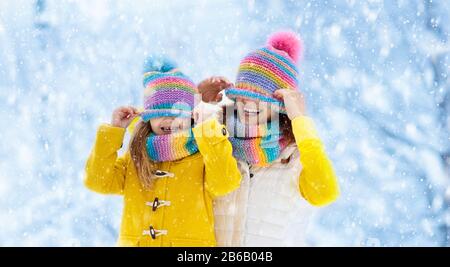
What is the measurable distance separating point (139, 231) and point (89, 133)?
304 cm

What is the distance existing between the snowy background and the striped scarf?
2690mm

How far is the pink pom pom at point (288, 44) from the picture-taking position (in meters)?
2.97

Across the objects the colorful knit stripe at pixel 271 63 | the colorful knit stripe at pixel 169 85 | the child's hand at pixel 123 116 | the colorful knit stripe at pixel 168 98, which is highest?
the colorful knit stripe at pixel 271 63

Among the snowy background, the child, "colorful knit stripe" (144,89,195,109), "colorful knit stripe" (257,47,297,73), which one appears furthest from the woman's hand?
the snowy background

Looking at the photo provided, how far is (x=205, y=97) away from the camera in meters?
3.04

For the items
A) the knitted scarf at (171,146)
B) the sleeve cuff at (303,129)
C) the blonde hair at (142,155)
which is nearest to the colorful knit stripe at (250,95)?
the sleeve cuff at (303,129)

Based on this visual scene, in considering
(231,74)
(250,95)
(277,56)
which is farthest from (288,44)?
(231,74)

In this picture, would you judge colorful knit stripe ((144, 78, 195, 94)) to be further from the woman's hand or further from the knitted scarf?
the woman's hand

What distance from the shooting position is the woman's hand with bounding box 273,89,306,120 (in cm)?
275

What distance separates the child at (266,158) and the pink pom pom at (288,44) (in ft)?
A: 0.33

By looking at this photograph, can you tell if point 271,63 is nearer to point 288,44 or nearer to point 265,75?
point 265,75

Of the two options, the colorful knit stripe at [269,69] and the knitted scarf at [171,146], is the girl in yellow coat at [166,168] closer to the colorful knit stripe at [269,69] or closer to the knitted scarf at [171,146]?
the knitted scarf at [171,146]

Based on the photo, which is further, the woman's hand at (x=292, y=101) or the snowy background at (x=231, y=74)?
the snowy background at (x=231, y=74)

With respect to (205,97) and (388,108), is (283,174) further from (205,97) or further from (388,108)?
(388,108)
